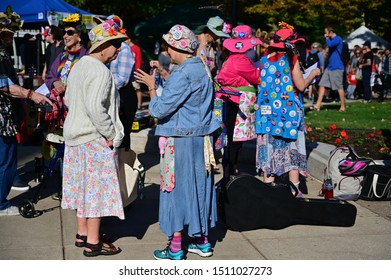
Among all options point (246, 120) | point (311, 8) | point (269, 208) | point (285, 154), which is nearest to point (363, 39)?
point (311, 8)

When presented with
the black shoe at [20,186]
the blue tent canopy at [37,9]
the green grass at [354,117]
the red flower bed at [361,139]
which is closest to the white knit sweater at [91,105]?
the black shoe at [20,186]

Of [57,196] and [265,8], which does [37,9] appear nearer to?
[57,196]

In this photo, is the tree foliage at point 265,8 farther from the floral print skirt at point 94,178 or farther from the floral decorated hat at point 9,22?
the floral print skirt at point 94,178

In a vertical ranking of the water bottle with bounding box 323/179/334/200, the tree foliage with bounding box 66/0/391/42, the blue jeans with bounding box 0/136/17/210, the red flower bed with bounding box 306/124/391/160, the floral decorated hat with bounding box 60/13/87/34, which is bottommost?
the water bottle with bounding box 323/179/334/200

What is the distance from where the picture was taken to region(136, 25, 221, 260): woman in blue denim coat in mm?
5375

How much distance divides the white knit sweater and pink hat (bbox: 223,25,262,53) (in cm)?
269

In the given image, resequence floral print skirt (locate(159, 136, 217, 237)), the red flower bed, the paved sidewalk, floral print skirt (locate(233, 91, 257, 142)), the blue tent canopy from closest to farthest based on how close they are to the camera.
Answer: floral print skirt (locate(159, 136, 217, 237)) → the paved sidewalk → floral print skirt (locate(233, 91, 257, 142)) → the red flower bed → the blue tent canopy

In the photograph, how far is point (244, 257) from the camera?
230 inches

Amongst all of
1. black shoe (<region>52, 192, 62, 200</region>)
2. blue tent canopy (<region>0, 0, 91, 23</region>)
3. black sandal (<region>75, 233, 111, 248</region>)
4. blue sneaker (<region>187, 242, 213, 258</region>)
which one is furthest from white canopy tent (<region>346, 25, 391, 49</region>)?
black sandal (<region>75, 233, 111, 248</region>)

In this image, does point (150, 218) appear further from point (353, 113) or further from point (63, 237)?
point (353, 113)

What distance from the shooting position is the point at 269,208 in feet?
21.7

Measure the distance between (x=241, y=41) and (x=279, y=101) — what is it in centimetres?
113

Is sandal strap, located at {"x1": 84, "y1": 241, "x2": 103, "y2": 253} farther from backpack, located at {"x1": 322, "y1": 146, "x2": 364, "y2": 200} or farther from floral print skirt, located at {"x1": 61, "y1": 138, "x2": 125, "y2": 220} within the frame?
backpack, located at {"x1": 322, "y1": 146, "x2": 364, "y2": 200}

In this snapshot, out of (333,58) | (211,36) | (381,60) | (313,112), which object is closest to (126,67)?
(211,36)
